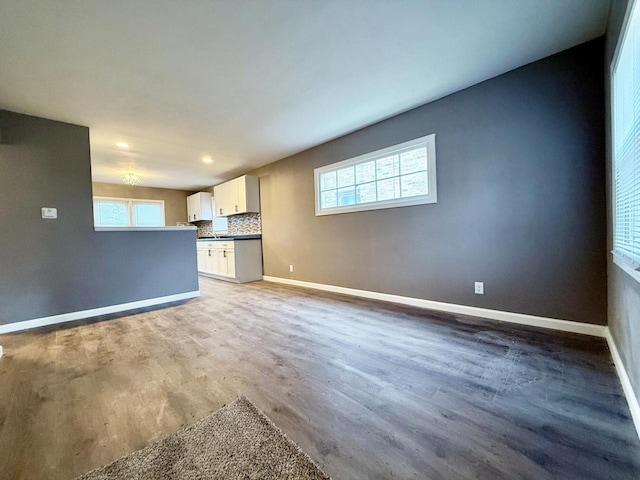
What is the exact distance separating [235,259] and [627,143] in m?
5.15

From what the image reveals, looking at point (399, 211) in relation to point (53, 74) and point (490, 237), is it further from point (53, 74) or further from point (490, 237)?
point (53, 74)

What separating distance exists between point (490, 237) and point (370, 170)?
175cm

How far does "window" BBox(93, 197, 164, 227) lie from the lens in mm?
6504

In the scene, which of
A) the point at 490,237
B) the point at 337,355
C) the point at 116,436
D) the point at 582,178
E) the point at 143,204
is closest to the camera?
the point at 116,436

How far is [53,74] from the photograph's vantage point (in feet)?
7.38

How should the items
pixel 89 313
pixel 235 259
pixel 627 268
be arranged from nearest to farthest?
pixel 627 268 → pixel 89 313 → pixel 235 259

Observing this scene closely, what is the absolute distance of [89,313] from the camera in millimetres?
3293

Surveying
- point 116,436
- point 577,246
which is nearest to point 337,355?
point 116,436

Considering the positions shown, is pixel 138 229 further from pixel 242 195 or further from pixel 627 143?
pixel 627 143

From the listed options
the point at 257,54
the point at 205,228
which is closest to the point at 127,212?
the point at 205,228

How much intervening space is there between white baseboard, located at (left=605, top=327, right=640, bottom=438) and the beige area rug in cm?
144

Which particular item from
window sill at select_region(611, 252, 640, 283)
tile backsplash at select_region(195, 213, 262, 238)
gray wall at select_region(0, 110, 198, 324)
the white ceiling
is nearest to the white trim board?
window sill at select_region(611, 252, 640, 283)

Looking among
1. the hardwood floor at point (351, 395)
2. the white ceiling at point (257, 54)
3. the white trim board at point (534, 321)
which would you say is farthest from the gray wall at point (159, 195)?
the white trim board at point (534, 321)

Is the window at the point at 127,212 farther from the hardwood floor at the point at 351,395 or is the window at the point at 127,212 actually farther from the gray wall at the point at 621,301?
the gray wall at the point at 621,301
